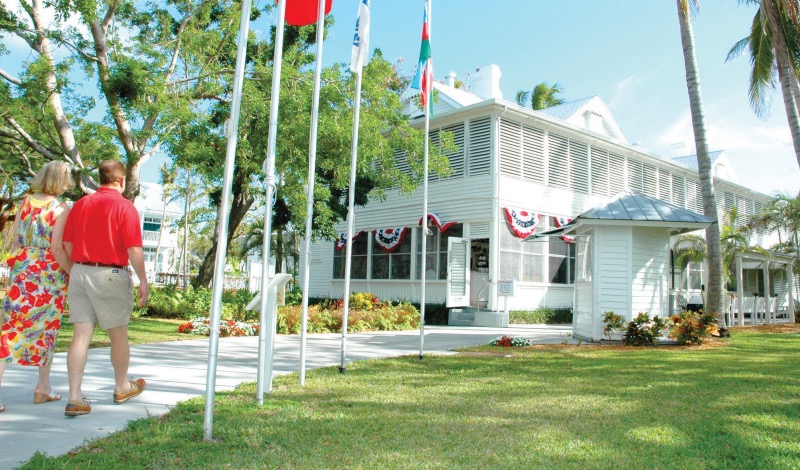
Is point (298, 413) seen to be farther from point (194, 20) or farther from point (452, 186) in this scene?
point (452, 186)

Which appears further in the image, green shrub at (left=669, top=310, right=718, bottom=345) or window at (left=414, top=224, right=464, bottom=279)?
window at (left=414, top=224, right=464, bottom=279)

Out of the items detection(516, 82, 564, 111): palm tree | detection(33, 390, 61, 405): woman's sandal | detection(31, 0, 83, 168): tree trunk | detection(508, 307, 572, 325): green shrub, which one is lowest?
detection(33, 390, 61, 405): woman's sandal

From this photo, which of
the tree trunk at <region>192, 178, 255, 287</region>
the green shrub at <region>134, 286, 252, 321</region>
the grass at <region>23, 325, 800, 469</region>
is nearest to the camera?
the grass at <region>23, 325, 800, 469</region>

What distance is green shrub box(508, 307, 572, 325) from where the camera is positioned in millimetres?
16987

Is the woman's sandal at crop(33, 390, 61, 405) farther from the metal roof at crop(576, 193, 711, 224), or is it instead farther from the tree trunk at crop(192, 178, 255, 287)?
the tree trunk at crop(192, 178, 255, 287)

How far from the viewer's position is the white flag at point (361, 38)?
7125 millimetres

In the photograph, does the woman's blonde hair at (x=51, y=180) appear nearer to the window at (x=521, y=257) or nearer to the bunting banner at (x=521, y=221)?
the window at (x=521, y=257)

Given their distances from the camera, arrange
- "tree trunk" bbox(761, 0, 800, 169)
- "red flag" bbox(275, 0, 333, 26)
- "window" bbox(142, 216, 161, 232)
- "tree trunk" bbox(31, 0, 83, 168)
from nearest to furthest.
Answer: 1. "red flag" bbox(275, 0, 333, 26)
2. "tree trunk" bbox(761, 0, 800, 169)
3. "tree trunk" bbox(31, 0, 83, 168)
4. "window" bbox(142, 216, 161, 232)

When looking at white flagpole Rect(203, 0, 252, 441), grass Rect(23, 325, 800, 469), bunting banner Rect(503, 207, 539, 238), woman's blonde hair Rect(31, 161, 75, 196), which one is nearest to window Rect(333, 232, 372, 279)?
bunting banner Rect(503, 207, 539, 238)

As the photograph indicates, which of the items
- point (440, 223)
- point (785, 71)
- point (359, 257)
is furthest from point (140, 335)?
point (785, 71)

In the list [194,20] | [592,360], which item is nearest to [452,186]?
[194,20]

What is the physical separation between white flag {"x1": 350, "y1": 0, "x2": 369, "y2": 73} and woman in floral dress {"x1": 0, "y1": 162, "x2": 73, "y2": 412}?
368 centimetres

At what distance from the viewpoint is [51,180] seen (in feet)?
14.7

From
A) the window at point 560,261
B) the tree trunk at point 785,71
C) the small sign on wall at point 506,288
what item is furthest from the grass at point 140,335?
the tree trunk at point 785,71
